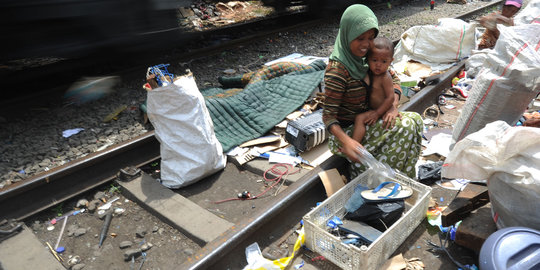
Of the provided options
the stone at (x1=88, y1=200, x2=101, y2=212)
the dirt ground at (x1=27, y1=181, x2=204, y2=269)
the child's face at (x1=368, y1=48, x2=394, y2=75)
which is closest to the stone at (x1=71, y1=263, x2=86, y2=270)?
the dirt ground at (x1=27, y1=181, x2=204, y2=269)

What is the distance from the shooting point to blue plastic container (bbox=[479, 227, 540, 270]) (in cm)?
173

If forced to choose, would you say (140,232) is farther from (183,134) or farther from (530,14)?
(530,14)

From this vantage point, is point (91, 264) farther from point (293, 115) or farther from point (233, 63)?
point (233, 63)

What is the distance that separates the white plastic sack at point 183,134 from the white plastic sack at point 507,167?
201 cm

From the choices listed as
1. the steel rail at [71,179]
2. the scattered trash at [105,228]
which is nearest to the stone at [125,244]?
the scattered trash at [105,228]

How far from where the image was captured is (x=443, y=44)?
18.4 ft

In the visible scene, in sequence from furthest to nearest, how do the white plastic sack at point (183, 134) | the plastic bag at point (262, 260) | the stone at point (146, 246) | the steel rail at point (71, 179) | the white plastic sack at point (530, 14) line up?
the white plastic sack at point (530, 14)
the white plastic sack at point (183, 134)
the steel rail at point (71, 179)
the stone at point (146, 246)
the plastic bag at point (262, 260)

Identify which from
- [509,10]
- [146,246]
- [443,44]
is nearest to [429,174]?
[146,246]

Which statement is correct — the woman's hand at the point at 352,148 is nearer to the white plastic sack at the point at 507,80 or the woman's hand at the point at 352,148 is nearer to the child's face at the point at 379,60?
the child's face at the point at 379,60

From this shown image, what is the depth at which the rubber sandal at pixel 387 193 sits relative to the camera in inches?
94.5

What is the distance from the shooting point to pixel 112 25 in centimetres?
436

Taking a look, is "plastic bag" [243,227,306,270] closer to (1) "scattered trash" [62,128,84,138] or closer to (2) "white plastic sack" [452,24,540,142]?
(2) "white plastic sack" [452,24,540,142]

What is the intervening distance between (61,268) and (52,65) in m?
3.96

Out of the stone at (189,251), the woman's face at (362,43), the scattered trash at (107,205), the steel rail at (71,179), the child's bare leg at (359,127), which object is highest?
the woman's face at (362,43)
